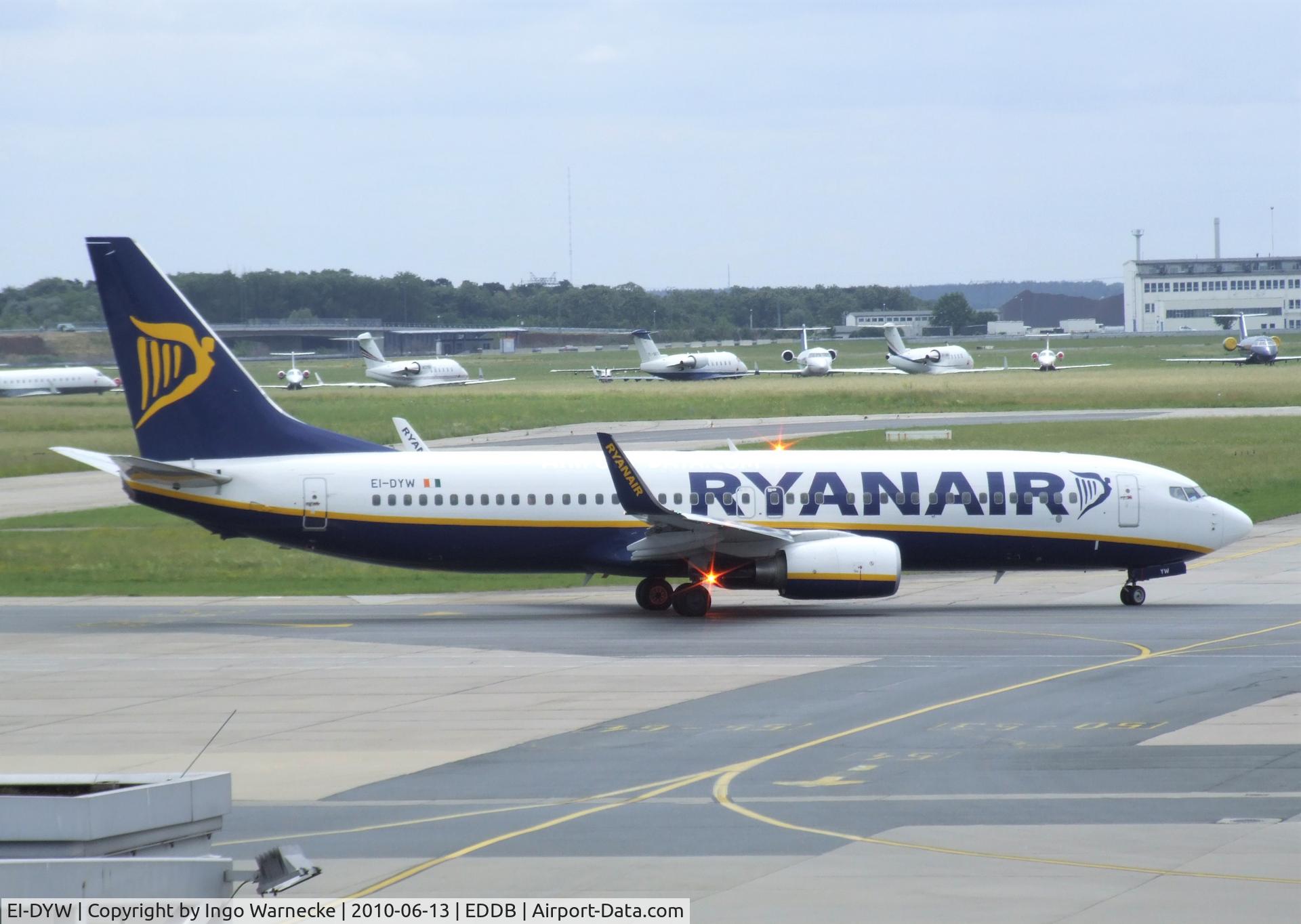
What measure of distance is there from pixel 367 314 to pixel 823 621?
157m

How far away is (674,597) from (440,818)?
18201mm

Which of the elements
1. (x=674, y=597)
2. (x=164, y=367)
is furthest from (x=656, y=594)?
(x=164, y=367)

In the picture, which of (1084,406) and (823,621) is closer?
(823,621)

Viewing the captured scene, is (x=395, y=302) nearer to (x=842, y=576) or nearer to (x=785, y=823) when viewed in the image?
(x=842, y=576)

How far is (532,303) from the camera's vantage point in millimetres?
186750

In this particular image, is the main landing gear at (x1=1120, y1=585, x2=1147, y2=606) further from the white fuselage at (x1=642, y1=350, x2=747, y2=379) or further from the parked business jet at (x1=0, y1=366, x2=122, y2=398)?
the white fuselage at (x1=642, y1=350, x2=747, y2=379)

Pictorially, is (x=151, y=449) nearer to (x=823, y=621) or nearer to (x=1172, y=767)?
(x=823, y=621)

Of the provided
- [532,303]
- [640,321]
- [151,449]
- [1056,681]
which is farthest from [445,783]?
[532,303]

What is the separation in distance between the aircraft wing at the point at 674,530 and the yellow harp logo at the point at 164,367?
32.0 feet

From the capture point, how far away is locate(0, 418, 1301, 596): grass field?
42.2 m

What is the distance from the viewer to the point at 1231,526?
36.2 m

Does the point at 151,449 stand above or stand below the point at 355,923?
above

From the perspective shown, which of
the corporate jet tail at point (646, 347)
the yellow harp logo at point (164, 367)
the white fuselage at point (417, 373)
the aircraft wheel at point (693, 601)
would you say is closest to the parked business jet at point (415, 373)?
the white fuselage at point (417, 373)

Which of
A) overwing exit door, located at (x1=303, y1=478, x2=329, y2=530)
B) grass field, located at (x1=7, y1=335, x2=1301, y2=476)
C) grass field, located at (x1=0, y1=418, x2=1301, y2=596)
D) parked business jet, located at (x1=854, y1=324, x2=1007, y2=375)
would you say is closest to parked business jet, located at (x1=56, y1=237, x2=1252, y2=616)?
overwing exit door, located at (x1=303, y1=478, x2=329, y2=530)
